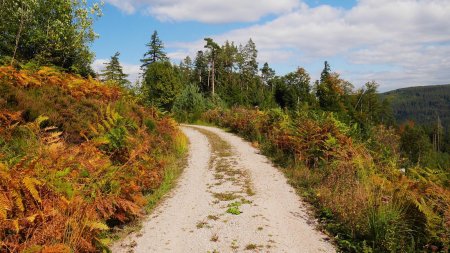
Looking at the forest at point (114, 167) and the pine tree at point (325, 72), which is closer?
the forest at point (114, 167)

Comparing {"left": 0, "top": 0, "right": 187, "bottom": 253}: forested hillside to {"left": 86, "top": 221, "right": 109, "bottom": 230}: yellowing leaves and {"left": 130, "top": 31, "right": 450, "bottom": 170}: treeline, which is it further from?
{"left": 130, "top": 31, "right": 450, "bottom": 170}: treeline

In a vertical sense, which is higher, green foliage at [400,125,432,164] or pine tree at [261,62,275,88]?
pine tree at [261,62,275,88]

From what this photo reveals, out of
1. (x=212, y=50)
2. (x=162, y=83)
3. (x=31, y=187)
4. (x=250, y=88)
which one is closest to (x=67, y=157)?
(x=31, y=187)

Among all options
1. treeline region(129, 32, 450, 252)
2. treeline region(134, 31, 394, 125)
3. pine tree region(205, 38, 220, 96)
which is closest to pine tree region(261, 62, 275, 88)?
treeline region(134, 31, 394, 125)

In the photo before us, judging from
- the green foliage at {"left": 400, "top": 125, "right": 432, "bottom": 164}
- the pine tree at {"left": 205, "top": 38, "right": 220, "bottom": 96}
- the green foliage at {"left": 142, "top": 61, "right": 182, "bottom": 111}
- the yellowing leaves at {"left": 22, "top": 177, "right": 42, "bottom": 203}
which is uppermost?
the pine tree at {"left": 205, "top": 38, "right": 220, "bottom": 96}

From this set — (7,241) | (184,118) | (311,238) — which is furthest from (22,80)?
(184,118)

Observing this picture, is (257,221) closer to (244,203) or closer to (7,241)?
(244,203)

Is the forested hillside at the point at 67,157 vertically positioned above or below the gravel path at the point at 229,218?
above

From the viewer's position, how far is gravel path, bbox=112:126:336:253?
18.0 feet

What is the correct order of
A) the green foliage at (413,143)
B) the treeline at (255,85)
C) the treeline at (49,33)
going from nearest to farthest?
the treeline at (49,33) < the treeline at (255,85) < the green foliage at (413,143)

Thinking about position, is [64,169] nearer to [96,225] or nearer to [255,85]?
[96,225]

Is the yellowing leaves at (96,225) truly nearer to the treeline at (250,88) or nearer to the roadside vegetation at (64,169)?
the roadside vegetation at (64,169)

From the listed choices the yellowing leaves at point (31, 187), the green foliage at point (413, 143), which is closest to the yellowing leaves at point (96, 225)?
the yellowing leaves at point (31, 187)

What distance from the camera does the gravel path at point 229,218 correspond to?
5.49 m
